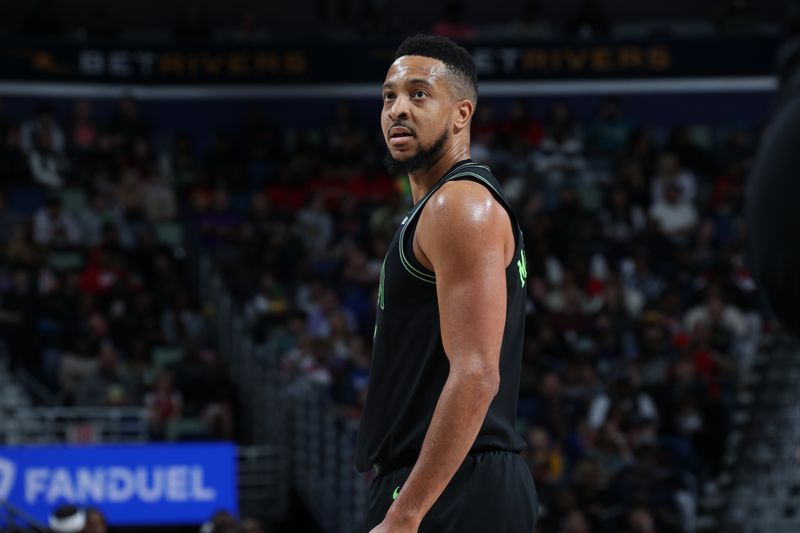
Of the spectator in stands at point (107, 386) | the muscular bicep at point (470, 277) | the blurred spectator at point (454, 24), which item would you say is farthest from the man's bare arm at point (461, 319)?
the blurred spectator at point (454, 24)

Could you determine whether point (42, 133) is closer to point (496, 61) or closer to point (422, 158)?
point (496, 61)

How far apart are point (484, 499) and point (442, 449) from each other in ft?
0.67

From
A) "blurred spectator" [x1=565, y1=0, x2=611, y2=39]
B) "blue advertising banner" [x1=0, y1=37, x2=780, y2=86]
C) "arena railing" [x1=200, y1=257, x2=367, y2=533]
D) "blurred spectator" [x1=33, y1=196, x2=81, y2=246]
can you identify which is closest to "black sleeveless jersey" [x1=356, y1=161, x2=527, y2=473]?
"arena railing" [x1=200, y1=257, x2=367, y2=533]

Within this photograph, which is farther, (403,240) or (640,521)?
(640,521)

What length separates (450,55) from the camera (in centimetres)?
261

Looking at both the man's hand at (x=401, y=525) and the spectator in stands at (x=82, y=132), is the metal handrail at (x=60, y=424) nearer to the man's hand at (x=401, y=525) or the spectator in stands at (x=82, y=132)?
the spectator in stands at (x=82, y=132)

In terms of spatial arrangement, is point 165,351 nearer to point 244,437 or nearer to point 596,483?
point 244,437

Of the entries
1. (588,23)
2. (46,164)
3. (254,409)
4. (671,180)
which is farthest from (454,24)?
(254,409)

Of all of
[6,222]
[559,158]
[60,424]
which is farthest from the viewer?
[559,158]

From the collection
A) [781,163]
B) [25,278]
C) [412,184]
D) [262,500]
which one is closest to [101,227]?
[25,278]

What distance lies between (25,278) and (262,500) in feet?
12.0

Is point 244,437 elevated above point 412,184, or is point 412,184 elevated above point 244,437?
point 412,184

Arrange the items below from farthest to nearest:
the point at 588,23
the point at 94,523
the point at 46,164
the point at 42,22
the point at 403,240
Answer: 1. the point at 588,23
2. the point at 42,22
3. the point at 46,164
4. the point at 94,523
5. the point at 403,240

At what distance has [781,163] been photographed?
1014 mm
